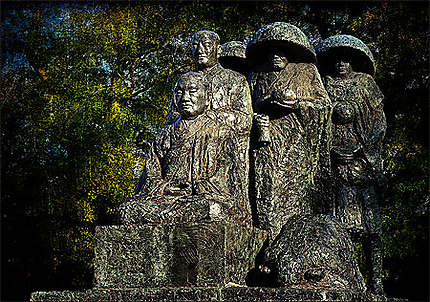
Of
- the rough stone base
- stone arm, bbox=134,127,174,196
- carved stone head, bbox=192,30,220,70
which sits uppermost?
carved stone head, bbox=192,30,220,70

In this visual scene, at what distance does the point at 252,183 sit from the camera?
599 centimetres

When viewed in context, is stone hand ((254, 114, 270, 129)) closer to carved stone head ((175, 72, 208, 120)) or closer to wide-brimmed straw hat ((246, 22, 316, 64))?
carved stone head ((175, 72, 208, 120))

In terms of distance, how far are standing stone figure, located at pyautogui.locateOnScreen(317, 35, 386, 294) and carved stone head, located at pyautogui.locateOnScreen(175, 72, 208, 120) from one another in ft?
8.23

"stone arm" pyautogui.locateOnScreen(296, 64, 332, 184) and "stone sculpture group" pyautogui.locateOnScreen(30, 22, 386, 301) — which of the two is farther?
"stone arm" pyautogui.locateOnScreen(296, 64, 332, 184)

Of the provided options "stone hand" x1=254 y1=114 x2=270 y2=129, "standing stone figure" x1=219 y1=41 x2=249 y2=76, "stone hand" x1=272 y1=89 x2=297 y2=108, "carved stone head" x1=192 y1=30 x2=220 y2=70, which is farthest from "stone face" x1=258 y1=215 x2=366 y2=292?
"standing stone figure" x1=219 y1=41 x2=249 y2=76

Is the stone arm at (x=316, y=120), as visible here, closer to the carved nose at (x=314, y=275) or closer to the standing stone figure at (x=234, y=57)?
the standing stone figure at (x=234, y=57)

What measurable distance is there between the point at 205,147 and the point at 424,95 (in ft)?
42.6

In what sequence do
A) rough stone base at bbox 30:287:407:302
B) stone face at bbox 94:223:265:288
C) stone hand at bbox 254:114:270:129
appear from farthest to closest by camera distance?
1. stone hand at bbox 254:114:270:129
2. stone face at bbox 94:223:265:288
3. rough stone base at bbox 30:287:407:302

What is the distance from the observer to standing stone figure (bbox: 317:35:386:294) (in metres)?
7.64

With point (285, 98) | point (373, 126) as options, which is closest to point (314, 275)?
point (285, 98)

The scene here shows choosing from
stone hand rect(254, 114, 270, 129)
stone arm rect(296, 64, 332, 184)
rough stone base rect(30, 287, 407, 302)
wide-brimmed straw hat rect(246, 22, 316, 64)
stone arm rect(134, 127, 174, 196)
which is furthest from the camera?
wide-brimmed straw hat rect(246, 22, 316, 64)

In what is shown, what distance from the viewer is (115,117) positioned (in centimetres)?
1694

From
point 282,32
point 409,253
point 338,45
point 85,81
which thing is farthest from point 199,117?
point 85,81

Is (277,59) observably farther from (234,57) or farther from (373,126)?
(373,126)
